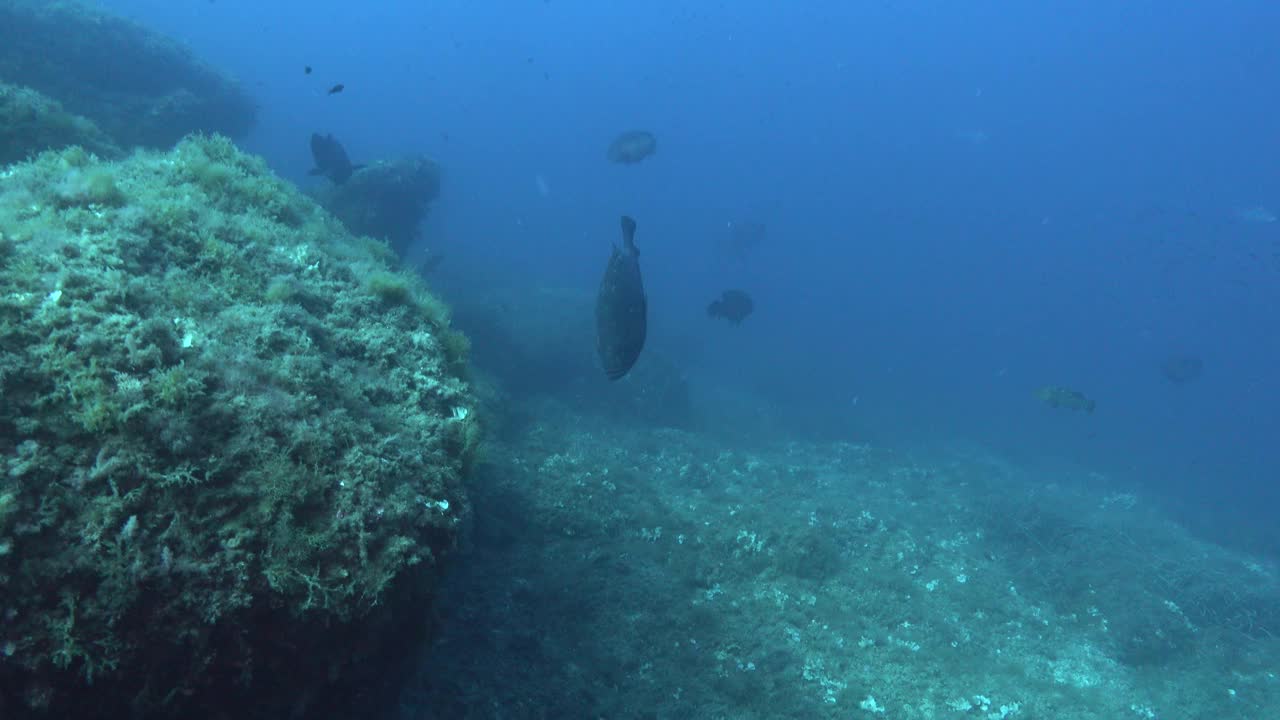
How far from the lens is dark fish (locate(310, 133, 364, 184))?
1495cm

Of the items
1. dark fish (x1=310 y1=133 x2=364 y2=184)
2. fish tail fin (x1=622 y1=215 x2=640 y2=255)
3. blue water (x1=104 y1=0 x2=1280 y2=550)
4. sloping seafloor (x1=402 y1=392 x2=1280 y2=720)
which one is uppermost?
blue water (x1=104 y1=0 x2=1280 y2=550)

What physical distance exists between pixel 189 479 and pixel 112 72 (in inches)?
922

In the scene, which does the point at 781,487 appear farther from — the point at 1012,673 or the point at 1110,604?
the point at 1110,604

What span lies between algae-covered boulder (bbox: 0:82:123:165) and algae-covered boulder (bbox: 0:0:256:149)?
27.6 ft

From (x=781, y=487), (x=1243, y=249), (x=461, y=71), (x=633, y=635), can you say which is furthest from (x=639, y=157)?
(x=461, y=71)

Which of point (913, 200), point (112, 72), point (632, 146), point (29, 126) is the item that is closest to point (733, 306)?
point (632, 146)

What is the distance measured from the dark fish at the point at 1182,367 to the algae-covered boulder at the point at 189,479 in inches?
1311

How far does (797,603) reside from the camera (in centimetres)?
881

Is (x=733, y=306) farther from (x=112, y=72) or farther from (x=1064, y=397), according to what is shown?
(x=112, y=72)

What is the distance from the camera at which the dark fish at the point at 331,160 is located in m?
15.0

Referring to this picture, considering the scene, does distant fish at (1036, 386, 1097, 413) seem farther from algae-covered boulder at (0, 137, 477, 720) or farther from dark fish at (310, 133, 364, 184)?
dark fish at (310, 133, 364, 184)

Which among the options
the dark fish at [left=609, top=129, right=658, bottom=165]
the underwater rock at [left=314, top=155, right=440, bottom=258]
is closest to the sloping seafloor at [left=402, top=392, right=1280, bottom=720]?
the underwater rock at [left=314, top=155, right=440, bottom=258]

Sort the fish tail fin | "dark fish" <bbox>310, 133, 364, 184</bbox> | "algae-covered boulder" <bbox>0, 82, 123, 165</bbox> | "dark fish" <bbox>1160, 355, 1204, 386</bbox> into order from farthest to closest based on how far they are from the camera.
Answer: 1. "dark fish" <bbox>1160, 355, 1204, 386</bbox>
2. "dark fish" <bbox>310, 133, 364, 184</bbox>
3. "algae-covered boulder" <bbox>0, 82, 123, 165</bbox>
4. the fish tail fin

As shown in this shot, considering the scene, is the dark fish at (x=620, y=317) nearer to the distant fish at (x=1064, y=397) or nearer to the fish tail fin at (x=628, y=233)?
the fish tail fin at (x=628, y=233)
